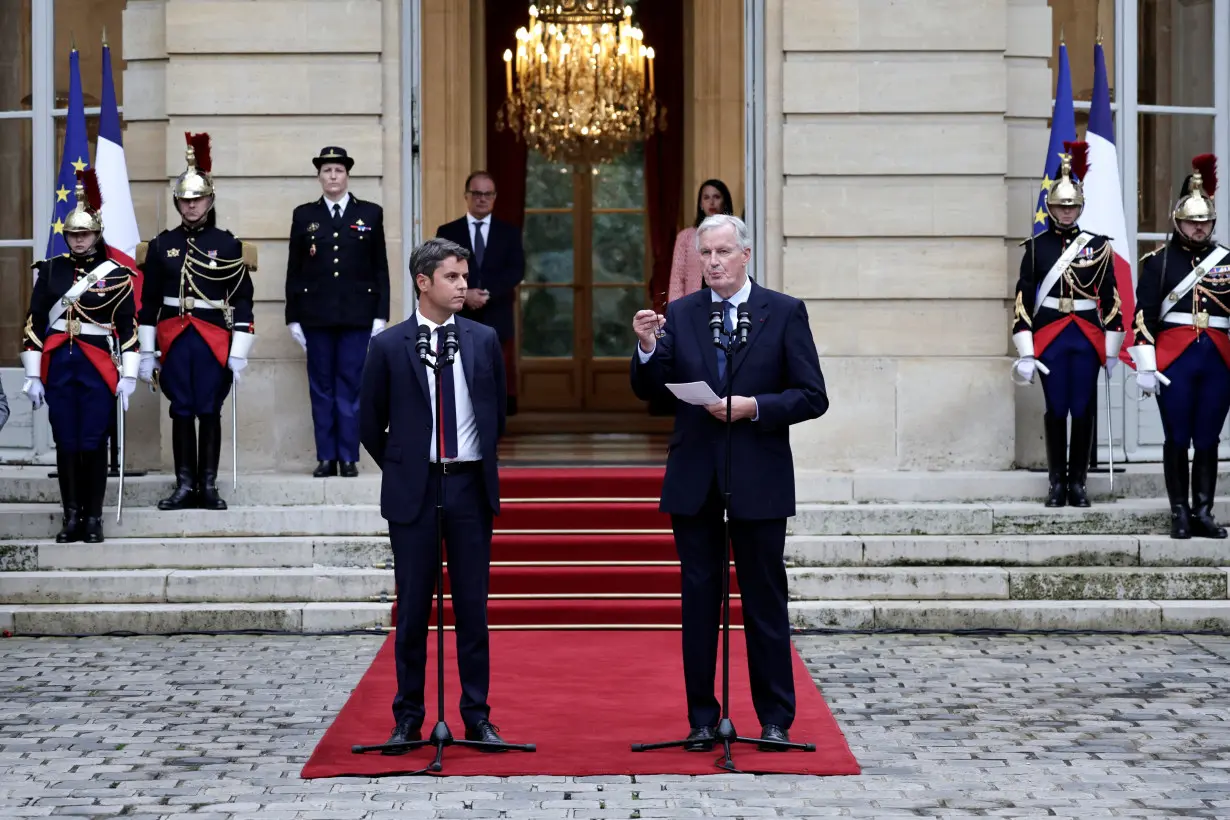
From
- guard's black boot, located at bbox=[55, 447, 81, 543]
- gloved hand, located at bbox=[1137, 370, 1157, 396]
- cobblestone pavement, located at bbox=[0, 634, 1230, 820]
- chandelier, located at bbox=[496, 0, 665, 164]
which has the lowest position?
cobblestone pavement, located at bbox=[0, 634, 1230, 820]

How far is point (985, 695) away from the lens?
7.37m

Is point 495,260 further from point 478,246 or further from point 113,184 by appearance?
point 113,184

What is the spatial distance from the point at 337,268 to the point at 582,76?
4278 mm

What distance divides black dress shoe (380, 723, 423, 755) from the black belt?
2.87 ft

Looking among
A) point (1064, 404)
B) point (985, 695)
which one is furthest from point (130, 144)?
point (985, 695)

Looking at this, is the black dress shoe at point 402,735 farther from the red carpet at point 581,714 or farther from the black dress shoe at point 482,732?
the black dress shoe at point 482,732

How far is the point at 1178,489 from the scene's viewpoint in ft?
31.1

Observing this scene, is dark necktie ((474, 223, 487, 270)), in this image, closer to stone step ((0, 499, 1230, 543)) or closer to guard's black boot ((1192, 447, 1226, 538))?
stone step ((0, 499, 1230, 543))

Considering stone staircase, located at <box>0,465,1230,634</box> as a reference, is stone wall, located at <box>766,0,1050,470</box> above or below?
above

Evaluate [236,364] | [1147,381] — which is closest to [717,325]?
[1147,381]

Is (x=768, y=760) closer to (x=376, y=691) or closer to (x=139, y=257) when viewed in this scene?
(x=376, y=691)

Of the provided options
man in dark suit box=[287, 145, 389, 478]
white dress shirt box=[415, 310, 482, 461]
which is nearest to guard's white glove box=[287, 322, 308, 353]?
man in dark suit box=[287, 145, 389, 478]

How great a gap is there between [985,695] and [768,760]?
153 centimetres

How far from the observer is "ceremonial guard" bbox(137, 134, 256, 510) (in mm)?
9773
